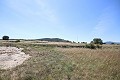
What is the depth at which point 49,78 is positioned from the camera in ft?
36.6

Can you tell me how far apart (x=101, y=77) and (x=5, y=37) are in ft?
392

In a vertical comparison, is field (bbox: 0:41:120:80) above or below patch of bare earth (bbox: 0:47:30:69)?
above

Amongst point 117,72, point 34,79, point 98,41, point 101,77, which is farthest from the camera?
point 98,41

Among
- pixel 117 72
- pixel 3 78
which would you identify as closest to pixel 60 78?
pixel 3 78

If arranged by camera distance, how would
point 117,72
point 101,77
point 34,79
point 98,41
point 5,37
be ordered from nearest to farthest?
point 34,79
point 101,77
point 117,72
point 98,41
point 5,37

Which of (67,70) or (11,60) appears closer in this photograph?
(67,70)

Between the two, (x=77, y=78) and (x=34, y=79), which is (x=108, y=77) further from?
(x=34, y=79)

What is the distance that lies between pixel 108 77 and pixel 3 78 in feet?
24.3

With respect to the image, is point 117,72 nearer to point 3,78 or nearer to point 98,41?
point 3,78

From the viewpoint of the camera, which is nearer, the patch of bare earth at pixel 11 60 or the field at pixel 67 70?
the field at pixel 67 70

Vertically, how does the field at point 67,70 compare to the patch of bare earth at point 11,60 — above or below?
above

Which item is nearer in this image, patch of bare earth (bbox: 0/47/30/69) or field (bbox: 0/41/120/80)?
field (bbox: 0/41/120/80)

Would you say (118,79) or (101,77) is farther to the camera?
(101,77)

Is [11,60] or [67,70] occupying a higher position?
[67,70]
